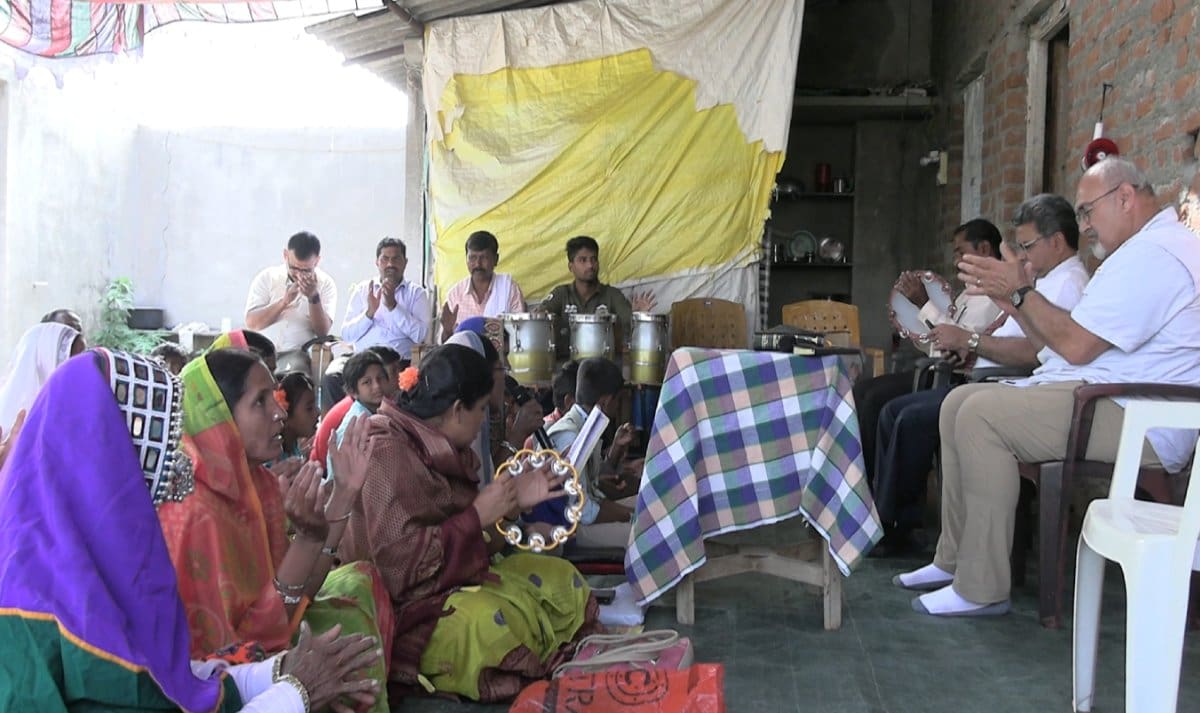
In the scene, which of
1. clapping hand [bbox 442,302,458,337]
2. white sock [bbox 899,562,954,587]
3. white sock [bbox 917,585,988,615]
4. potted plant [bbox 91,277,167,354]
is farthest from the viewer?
potted plant [bbox 91,277,167,354]

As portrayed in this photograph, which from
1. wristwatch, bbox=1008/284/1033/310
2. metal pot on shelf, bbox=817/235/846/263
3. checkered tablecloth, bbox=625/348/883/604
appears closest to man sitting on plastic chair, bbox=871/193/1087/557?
wristwatch, bbox=1008/284/1033/310

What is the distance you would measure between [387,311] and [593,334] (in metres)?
1.35

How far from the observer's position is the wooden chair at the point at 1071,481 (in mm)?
3213

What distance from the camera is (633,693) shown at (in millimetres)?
2355

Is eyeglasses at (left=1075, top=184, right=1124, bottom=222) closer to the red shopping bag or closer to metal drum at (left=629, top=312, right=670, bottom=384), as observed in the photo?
the red shopping bag

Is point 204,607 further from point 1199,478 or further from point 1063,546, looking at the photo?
point 1063,546

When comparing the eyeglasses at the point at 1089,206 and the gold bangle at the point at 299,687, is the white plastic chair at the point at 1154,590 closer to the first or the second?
the eyeglasses at the point at 1089,206

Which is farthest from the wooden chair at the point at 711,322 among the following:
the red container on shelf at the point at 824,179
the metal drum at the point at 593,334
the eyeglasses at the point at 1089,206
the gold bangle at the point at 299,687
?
the gold bangle at the point at 299,687

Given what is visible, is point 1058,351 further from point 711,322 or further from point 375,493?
point 711,322

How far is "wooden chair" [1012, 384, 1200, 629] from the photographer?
3.21 m

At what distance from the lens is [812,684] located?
2.96 m

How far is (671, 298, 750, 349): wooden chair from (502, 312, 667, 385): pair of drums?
574 mm

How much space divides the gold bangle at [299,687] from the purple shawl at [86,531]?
24cm

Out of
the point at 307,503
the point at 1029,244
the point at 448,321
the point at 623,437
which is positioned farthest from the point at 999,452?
the point at 448,321
